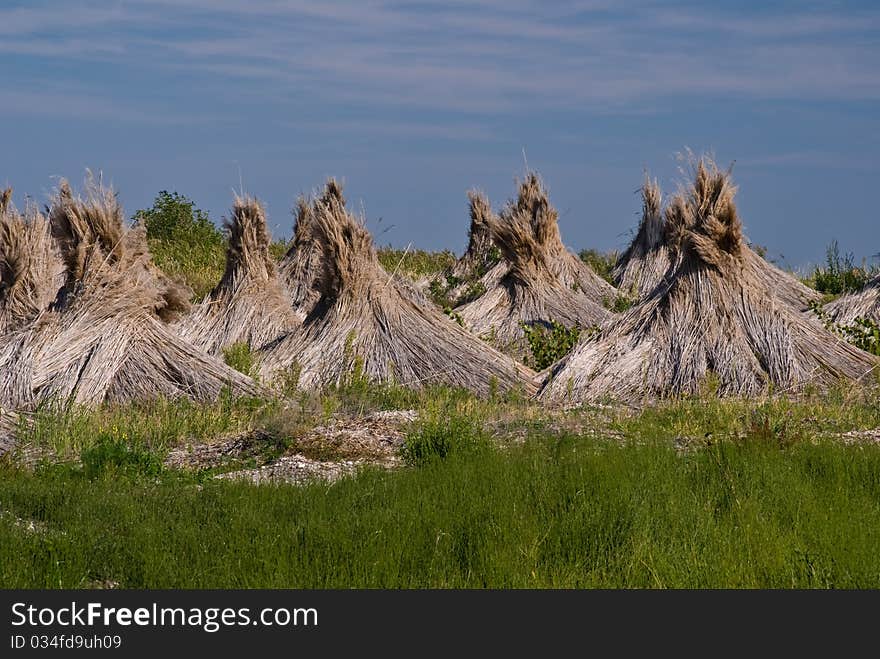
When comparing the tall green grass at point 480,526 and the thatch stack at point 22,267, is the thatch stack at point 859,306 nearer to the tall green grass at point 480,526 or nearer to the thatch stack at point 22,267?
the tall green grass at point 480,526

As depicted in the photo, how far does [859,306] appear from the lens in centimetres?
1756

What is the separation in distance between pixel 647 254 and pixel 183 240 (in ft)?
33.2

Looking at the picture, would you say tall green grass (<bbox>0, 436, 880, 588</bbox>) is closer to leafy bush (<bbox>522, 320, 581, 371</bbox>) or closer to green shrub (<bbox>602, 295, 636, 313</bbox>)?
leafy bush (<bbox>522, 320, 581, 371</bbox>)

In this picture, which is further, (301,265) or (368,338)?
(301,265)

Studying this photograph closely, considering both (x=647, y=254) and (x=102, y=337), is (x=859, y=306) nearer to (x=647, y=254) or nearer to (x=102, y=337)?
(x=647, y=254)

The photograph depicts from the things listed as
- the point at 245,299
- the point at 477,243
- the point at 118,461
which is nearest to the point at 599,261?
the point at 477,243

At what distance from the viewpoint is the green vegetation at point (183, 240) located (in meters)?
24.7

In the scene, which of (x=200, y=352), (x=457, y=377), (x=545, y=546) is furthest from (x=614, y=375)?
(x=545, y=546)

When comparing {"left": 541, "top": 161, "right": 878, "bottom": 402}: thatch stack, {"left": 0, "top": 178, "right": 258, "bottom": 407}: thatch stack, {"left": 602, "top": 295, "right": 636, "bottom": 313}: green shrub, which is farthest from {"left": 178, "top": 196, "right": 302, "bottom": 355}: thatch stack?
{"left": 602, "top": 295, "right": 636, "bottom": 313}: green shrub

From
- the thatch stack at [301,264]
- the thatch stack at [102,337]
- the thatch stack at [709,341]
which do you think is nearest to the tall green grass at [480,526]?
the thatch stack at [102,337]

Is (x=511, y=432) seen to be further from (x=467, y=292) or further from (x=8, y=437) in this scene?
(x=467, y=292)

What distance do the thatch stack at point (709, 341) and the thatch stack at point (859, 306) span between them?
13.8 feet

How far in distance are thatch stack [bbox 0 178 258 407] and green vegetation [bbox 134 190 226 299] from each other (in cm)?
1179

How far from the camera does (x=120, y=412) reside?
1134cm
